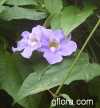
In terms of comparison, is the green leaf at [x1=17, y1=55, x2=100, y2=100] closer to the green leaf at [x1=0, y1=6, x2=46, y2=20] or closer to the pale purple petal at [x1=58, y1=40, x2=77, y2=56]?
the pale purple petal at [x1=58, y1=40, x2=77, y2=56]

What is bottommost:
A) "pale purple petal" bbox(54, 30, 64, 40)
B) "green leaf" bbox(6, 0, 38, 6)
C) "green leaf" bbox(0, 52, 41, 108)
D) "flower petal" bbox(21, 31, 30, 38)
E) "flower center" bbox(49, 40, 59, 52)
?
"green leaf" bbox(0, 52, 41, 108)

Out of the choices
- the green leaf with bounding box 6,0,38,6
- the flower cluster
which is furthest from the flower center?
the green leaf with bounding box 6,0,38,6

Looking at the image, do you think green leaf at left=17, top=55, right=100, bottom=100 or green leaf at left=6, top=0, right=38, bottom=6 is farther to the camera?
green leaf at left=6, top=0, right=38, bottom=6

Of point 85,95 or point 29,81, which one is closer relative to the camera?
point 29,81

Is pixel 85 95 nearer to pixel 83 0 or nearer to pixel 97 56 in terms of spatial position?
pixel 97 56

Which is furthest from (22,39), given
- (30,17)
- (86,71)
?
(86,71)
